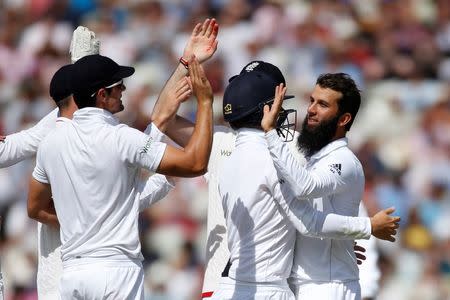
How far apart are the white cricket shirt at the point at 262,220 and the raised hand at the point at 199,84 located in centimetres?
44

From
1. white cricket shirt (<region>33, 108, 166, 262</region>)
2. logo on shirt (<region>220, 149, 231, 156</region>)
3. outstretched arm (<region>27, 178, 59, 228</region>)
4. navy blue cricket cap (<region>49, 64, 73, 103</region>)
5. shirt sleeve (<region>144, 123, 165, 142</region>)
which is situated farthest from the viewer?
logo on shirt (<region>220, 149, 231, 156</region>)

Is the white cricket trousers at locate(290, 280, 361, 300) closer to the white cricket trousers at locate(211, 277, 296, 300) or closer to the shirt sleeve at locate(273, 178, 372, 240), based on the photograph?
the white cricket trousers at locate(211, 277, 296, 300)

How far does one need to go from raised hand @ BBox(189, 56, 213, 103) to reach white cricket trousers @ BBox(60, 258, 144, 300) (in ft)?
2.89

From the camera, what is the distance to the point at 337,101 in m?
5.81

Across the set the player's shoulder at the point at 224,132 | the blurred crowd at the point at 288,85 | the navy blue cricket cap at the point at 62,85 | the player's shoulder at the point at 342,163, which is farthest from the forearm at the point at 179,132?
the blurred crowd at the point at 288,85

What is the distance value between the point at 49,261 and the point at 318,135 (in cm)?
181

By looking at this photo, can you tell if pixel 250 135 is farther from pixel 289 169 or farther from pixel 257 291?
pixel 257 291

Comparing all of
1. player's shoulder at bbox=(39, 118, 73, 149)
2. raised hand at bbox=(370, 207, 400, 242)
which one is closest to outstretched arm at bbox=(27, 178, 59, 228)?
player's shoulder at bbox=(39, 118, 73, 149)

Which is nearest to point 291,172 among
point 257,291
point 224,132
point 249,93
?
point 249,93

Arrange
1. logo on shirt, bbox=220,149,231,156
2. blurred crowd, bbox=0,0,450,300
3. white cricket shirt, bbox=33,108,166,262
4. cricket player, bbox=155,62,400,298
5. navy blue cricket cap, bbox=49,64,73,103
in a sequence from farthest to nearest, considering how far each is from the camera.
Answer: blurred crowd, bbox=0,0,450,300, logo on shirt, bbox=220,149,231,156, cricket player, bbox=155,62,400,298, navy blue cricket cap, bbox=49,64,73,103, white cricket shirt, bbox=33,108,166,262

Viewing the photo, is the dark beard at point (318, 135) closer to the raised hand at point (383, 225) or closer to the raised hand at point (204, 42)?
the raised hand at point (383, 225)

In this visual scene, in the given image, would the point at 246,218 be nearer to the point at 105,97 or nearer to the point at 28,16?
the point at 105,97

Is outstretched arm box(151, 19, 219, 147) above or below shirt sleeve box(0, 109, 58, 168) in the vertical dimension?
above

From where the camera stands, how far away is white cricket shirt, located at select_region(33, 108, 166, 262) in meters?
5.14
